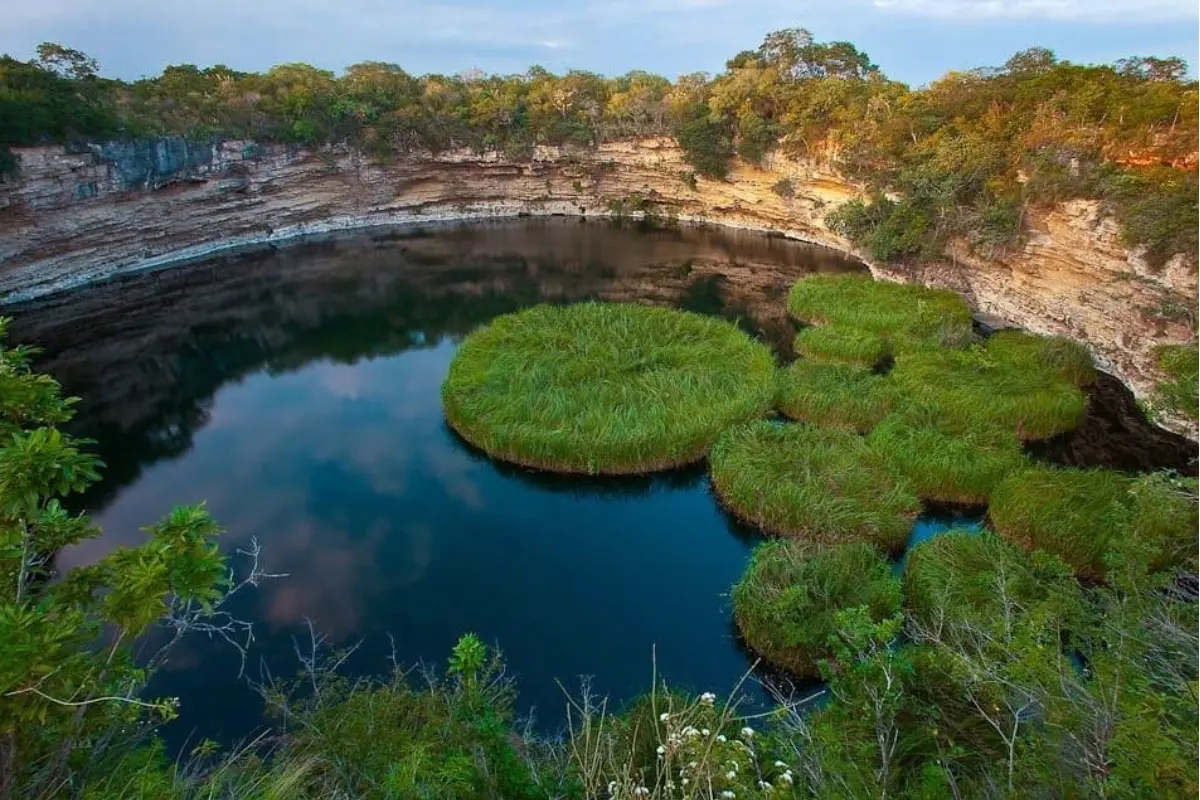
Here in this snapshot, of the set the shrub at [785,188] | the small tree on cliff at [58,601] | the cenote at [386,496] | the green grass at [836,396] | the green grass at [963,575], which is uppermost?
the shrub at [785,188]

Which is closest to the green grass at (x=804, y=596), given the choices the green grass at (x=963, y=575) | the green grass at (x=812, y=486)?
the green grass at (x=963, y=575)

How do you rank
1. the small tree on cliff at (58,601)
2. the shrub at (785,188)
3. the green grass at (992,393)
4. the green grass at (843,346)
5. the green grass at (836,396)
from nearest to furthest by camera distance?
1. the small tree on cliff at (58,601)
2. the green grass at (992,393)
3. the green grass at (836,396)
4. the green grass at (843,346)
5. the shrub at (785,188)

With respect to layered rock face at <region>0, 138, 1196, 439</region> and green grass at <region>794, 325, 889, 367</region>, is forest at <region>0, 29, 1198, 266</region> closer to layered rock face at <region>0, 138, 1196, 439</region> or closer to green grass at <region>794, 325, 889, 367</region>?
layered rock face at <region>0, 138, 1196, 439</region>

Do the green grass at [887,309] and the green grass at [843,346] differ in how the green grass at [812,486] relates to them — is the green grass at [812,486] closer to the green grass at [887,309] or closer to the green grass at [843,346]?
the green grass at [843,346]

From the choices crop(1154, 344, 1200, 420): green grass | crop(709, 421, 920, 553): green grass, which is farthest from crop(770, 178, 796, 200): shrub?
crop(1154, 344, 1200, 420): green grass

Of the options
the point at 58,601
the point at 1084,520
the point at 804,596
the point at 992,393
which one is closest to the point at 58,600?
the point at 58,601
